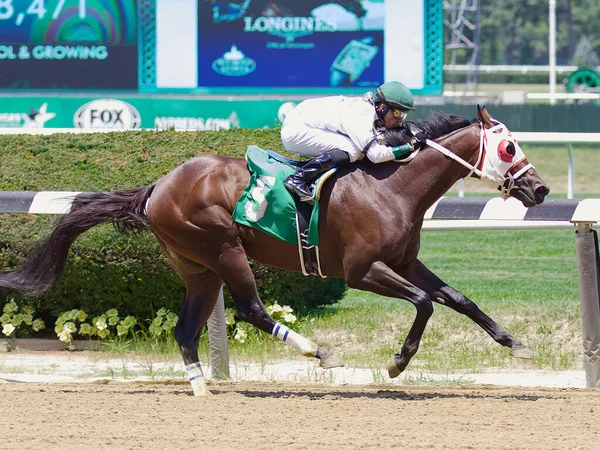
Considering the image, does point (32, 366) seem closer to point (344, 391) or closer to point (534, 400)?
point (344, 391)

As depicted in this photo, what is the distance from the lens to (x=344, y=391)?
5.91m

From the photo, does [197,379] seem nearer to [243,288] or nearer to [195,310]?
[195,310]

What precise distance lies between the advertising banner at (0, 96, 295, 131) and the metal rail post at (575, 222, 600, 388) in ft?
27.5

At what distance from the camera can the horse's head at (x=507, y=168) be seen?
5543mm

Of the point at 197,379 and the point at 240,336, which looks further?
the point at 240,336

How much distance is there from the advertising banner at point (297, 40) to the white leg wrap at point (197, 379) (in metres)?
8.42

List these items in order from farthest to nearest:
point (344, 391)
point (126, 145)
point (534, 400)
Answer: point (126, 145), point (344, 391), point (534, 400)

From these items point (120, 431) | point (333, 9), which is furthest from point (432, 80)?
point (120, 431)

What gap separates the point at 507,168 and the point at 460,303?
781 millimetres

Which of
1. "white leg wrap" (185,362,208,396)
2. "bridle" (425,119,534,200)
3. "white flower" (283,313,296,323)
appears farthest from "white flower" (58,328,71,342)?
"bridle" (425,119,534,200)

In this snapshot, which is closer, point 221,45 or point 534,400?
point 534,400

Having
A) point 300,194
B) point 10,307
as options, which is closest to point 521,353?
point 300,194

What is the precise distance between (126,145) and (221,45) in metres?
6.33

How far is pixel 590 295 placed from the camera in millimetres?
5914
